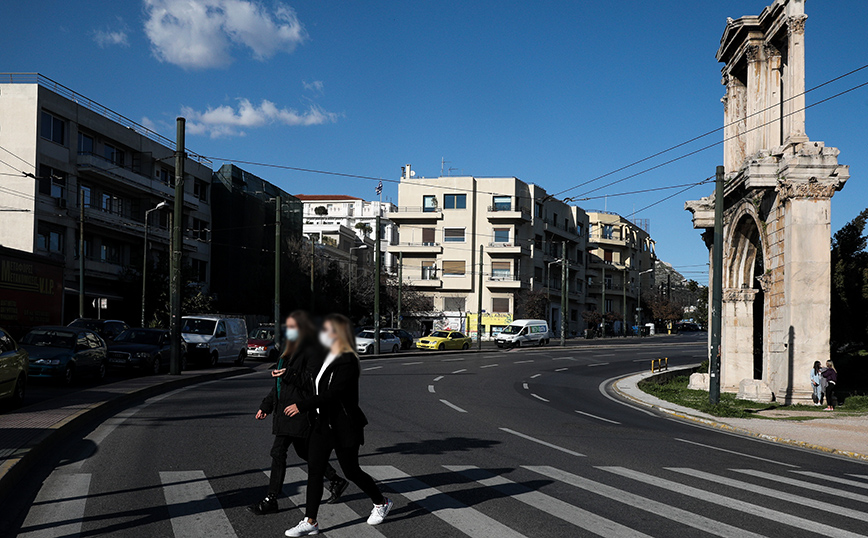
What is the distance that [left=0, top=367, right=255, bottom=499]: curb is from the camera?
7.90m

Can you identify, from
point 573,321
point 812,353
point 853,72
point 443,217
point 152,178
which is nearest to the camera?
point 853,72

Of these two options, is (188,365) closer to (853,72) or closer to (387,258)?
(853,72)

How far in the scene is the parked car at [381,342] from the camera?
4409cm

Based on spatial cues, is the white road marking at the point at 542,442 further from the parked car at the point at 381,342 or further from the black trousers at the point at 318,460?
the parked car at the point at 381,342

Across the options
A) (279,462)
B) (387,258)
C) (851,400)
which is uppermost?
(387,258)

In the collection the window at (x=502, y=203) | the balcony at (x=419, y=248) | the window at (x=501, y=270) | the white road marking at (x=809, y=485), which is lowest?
the white road marking at (x=809, y=485)

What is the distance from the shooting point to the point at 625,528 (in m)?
6.54

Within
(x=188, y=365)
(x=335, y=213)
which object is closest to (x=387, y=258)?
(x=335, y=213)

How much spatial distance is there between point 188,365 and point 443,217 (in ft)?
181

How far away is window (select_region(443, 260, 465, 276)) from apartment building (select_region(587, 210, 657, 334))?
2735 cm

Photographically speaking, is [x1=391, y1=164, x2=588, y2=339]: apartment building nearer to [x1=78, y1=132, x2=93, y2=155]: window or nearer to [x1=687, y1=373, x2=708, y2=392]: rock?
[x1=78, y1=132, x2=93, y2=155]: window

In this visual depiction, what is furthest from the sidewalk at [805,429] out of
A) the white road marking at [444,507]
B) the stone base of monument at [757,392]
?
the white road marking at [444,507]

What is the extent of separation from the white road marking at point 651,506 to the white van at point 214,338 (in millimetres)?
20743

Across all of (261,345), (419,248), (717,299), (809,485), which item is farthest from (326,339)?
(419,248)
